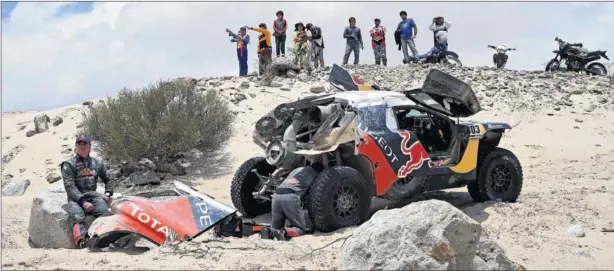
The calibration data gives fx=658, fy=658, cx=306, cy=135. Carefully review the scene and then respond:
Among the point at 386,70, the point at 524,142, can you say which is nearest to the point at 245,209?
the point at 524,142

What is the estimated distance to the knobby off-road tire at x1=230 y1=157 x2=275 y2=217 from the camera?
9242 mm

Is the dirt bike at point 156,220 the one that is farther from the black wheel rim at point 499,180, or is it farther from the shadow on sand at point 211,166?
the shadow on sand at point 211,166

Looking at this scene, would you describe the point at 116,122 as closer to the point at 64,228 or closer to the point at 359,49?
the point at 64,228

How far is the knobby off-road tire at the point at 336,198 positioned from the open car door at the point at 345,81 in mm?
1920

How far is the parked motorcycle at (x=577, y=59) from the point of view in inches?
781

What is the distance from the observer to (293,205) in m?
7.65

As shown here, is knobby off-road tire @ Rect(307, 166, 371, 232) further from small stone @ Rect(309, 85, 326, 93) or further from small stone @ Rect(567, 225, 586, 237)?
small stone @ Rect(309, 85, 326, 93)

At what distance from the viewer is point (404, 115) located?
9336 mm

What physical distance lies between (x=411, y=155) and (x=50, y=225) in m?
4.51

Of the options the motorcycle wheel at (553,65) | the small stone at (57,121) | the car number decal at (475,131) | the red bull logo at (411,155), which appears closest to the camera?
the red bull logo at (411,155)

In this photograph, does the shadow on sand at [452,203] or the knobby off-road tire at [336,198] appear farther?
the shadow on sand at [452,203]

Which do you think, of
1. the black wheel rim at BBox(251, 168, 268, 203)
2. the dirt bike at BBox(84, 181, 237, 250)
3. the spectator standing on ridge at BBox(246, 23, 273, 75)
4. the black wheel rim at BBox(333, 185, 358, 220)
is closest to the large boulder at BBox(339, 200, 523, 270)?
the dirt bike at BBox(84, 181, 237, 250)

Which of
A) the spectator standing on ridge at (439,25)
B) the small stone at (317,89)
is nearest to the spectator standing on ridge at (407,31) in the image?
the spectator standing on ridge at (439,25)

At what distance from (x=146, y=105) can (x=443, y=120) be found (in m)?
6.64
